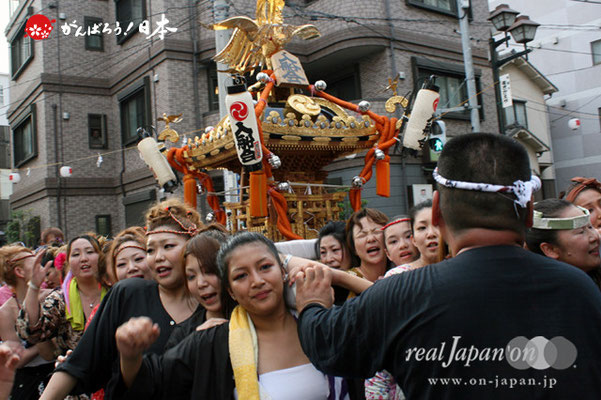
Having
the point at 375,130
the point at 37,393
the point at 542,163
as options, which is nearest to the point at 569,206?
the point at 375,130

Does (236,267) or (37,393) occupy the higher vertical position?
(236,267)

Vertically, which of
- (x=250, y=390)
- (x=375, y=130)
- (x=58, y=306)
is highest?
(x=375, y=130)

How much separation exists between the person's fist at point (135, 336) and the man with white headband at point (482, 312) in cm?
73

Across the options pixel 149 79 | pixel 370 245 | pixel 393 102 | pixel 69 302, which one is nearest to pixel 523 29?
pixel 393 102

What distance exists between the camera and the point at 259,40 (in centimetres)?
541

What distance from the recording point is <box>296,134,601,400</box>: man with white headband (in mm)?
1320

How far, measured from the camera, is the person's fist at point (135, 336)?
180 centimetres

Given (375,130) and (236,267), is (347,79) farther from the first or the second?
(236,267)

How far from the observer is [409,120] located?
5789 millimetres

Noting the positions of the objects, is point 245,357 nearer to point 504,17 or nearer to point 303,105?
point 303,105

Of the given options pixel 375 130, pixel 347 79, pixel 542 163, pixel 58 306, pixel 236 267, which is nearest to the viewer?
pixel 236 267

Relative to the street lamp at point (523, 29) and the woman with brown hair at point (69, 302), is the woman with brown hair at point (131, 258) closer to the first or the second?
the woman with brown hair at point (69, 302)

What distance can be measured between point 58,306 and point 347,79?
11356 millimetres

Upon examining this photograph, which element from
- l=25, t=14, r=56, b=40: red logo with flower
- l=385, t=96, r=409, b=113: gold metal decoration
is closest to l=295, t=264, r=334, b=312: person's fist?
l=385, t=96, r=409, b=113: gold metal decoration
